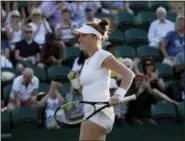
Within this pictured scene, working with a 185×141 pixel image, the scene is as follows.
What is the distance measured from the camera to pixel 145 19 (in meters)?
12.4

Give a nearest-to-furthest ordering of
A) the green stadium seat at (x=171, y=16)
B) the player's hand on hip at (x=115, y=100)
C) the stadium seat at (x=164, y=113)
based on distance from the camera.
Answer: the player's hand on hip at (x=115, y=100)
the stadium seat at (x=164, y=113)
the green stadium seat at (x=171, y=16)

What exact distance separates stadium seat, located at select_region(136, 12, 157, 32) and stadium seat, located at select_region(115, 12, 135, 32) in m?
0.15

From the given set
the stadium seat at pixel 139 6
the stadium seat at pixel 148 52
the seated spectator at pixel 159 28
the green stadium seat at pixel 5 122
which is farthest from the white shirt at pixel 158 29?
the green stadium seat at pixel 5 122

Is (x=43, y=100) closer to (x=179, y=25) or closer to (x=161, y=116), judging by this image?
(x=161, y=116)

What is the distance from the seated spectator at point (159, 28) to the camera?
37.8ft

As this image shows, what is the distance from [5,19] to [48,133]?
379 centimetres

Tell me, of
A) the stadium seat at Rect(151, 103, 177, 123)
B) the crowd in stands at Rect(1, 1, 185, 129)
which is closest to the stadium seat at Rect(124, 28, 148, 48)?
the crowd in stands at Rect(1, 1, 185, 129)

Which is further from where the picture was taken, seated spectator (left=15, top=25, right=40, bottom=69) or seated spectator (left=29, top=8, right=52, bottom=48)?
seated spectator (left=29, top=8, right=52, bottom=48)

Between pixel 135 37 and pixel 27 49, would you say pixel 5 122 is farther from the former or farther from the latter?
pixel 135 37

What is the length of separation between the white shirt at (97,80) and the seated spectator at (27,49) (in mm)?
5702

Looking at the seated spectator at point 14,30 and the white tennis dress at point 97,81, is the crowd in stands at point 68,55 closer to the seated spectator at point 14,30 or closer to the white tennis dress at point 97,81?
the seated spectator at point 14,30

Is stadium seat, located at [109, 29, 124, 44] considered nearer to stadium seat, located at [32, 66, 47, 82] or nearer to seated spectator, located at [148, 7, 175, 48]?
seated spectator, located at [148, 7, 175, 48]

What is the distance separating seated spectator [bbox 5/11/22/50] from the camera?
36.0 feet

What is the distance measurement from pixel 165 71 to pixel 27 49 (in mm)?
2368
